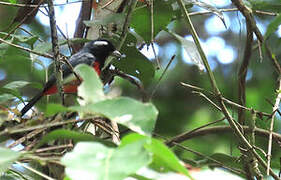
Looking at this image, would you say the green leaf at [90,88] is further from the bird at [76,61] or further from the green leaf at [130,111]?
the bird at [76,61]

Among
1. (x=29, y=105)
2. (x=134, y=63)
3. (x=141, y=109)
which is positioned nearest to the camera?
(x=141, y=109)

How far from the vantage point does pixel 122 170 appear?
918 mm

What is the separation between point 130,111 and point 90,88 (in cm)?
13

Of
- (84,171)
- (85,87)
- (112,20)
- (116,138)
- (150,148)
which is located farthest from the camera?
(112,20)

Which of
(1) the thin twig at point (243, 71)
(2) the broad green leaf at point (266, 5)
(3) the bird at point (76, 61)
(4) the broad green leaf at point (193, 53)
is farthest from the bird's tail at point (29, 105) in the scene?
(2) the broad green leaf at point (266, 5)

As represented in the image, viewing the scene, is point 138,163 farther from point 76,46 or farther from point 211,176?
point 76,46

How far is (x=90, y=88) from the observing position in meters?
1.15

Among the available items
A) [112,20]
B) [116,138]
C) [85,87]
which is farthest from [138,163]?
[112,20]

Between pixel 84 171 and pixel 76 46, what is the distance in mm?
2281

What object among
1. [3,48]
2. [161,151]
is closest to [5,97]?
[3,48]

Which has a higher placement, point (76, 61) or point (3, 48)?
point (3, 48)

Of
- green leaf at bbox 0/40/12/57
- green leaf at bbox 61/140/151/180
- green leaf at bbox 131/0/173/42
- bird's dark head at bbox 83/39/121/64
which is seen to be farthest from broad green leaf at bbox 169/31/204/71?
green leaf at bbox 61/140/151/180

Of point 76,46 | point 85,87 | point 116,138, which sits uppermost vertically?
point 85,87

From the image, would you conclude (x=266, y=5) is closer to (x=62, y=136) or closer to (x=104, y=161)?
(x=62, y=136)
